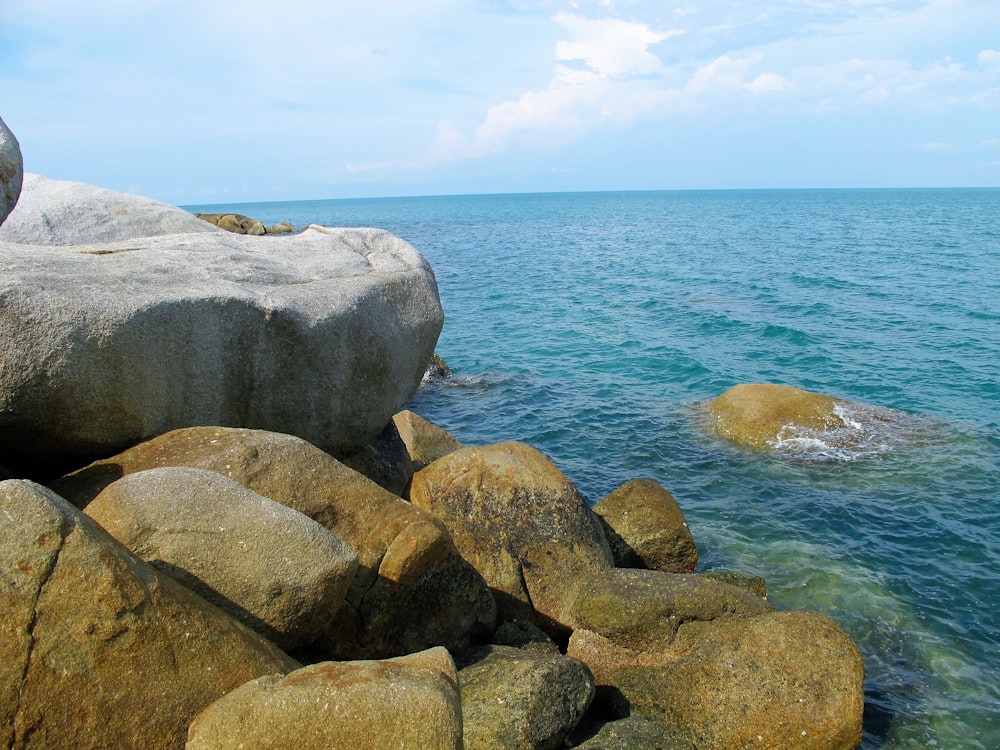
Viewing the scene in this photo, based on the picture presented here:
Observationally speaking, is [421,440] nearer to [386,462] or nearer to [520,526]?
[386,462]

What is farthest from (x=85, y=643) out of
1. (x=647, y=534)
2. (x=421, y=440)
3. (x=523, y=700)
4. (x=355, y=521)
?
(x=421, y=440)

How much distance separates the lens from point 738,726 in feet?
23.9

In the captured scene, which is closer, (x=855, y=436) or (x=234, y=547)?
(x=234, y=547)

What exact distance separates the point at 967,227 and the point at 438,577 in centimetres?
8604

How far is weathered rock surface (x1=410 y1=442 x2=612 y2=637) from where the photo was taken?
29.8ft

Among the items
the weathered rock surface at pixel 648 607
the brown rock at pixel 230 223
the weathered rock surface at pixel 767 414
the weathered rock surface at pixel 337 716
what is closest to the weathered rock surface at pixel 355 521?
the weathered rock surface at pixel 648 607

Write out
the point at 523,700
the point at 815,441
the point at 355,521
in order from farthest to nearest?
the point at 815,441
the point at 355,521
the point at 523,700

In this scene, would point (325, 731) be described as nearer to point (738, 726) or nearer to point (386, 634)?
point (386, 634)

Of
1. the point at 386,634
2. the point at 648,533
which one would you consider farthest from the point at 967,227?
the point at 386,634

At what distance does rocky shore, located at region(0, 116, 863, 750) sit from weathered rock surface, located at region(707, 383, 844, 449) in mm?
6458

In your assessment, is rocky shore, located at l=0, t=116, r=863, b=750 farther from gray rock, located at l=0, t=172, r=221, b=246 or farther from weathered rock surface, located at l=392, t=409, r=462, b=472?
weathered rock surface, located at l=392, t=409, r=462, b=472

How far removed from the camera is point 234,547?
5.74 meters

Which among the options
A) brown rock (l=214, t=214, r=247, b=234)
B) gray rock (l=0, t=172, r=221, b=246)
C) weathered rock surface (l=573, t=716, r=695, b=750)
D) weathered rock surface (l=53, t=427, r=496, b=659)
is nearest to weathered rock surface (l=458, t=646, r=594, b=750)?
weathered rock surface (l=573, t=716, r=695, b=750)

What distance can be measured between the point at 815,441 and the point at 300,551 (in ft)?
44.4
